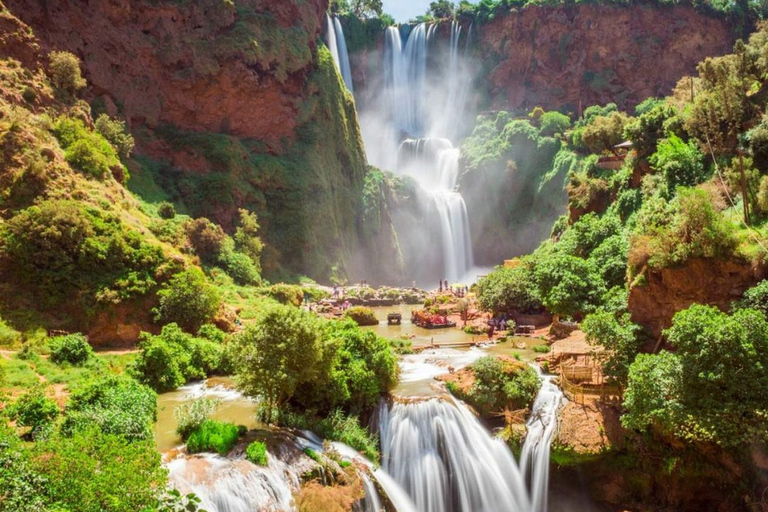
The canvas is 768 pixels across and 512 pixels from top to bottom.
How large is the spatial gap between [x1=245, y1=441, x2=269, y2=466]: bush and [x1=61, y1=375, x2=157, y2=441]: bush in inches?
113

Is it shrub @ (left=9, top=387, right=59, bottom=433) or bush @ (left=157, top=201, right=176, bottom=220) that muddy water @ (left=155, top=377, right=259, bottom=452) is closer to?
shrub @ (left=9, top=387, right=59, bottom=433)

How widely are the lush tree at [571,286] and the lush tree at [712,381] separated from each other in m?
9.51

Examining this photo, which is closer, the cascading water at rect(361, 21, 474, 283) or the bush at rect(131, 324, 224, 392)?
the bush at rect(131, 324, 224, 392)

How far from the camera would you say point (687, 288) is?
65.4 feet

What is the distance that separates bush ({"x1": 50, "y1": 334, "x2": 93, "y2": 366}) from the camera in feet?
66.9

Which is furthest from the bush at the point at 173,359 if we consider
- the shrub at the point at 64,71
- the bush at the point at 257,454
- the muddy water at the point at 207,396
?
the shrub at the point at 64,71

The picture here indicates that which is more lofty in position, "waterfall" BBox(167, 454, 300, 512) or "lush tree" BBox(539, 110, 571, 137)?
"lush tree" BBox(539, 110, 571, 137)

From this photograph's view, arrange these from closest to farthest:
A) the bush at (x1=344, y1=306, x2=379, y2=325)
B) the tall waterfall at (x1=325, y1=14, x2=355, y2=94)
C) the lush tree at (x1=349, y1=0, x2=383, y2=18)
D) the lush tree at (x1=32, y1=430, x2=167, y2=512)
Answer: the lush tree at (x1=32, y1=430, x2=167, y2=512) < the bush at (x1=344, y1=306, x2=379, y2=325) < the tall waterfall at (x1=325, y1=14, x2=355, y2=94) < the lush tree at (x1=349, y1=0, x2=383, y2=18)

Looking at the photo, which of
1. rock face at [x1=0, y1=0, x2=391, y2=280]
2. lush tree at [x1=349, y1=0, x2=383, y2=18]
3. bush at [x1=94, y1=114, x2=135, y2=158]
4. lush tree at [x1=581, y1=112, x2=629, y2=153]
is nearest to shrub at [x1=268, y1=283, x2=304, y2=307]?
rock face at [x1=0, y1=0, x2=391, y2=280]

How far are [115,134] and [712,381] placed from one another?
36.6m

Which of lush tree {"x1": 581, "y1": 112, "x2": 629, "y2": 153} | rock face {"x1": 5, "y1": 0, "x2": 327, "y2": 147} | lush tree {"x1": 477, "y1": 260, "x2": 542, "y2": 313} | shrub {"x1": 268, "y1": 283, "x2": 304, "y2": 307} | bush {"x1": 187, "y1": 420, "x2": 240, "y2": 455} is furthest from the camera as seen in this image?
lush tree {"x1": 581, "y1": 112, "x2": 629, "y2": 153}

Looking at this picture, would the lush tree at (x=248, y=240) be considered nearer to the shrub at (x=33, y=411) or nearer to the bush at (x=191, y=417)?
the bush at (x=191, y=417)

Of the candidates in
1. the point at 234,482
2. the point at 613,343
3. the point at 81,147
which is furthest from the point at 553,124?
the point at 234,482

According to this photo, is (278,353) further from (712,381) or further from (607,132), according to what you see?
(607,132)
